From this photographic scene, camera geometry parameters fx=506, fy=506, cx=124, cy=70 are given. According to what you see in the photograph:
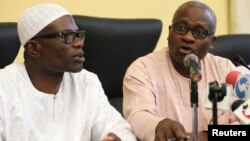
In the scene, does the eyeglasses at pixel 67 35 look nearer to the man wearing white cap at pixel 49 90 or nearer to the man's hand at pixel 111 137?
the man wearing white cap at pixel 49 90

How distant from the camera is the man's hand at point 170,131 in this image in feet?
6.07

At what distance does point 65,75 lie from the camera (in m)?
2.34

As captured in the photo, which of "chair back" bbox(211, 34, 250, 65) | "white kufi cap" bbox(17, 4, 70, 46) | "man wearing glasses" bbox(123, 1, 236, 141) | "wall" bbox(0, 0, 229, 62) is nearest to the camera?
"white kufi cap" bbox(17, 4, 70, 46)

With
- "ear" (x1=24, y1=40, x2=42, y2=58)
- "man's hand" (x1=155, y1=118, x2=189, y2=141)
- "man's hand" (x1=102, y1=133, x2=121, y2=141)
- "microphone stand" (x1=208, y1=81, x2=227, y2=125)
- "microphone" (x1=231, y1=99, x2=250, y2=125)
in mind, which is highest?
"ear" (x1=24, y1=40, x2=42, y2=58)

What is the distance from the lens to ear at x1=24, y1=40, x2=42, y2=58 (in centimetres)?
221

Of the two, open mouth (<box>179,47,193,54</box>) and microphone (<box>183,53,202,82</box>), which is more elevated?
microphone (<box>183,53,202,82</box>)

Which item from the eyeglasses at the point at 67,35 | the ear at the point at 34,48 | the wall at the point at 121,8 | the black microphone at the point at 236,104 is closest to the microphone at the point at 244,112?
the black microphone at the point at 236,104

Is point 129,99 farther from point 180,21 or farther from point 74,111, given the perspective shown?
point 180,21

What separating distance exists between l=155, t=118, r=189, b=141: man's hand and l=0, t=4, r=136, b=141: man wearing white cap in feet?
0.77

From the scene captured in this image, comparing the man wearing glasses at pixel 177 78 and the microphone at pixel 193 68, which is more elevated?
the microphone at pixel 193 68

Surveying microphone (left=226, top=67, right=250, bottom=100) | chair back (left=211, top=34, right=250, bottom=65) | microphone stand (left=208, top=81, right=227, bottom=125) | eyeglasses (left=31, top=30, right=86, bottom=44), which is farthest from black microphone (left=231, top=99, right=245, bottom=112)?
chair back (left=211, top=34, right=250, bottom=65)

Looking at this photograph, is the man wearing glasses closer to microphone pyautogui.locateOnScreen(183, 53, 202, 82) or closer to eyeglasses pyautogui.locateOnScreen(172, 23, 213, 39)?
eyeglasses pyautogui.locateOnScreen(172, 23, 213, 39)

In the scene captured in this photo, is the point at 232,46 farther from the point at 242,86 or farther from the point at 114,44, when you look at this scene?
the point at 242,86

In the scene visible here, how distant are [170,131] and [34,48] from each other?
72cm
